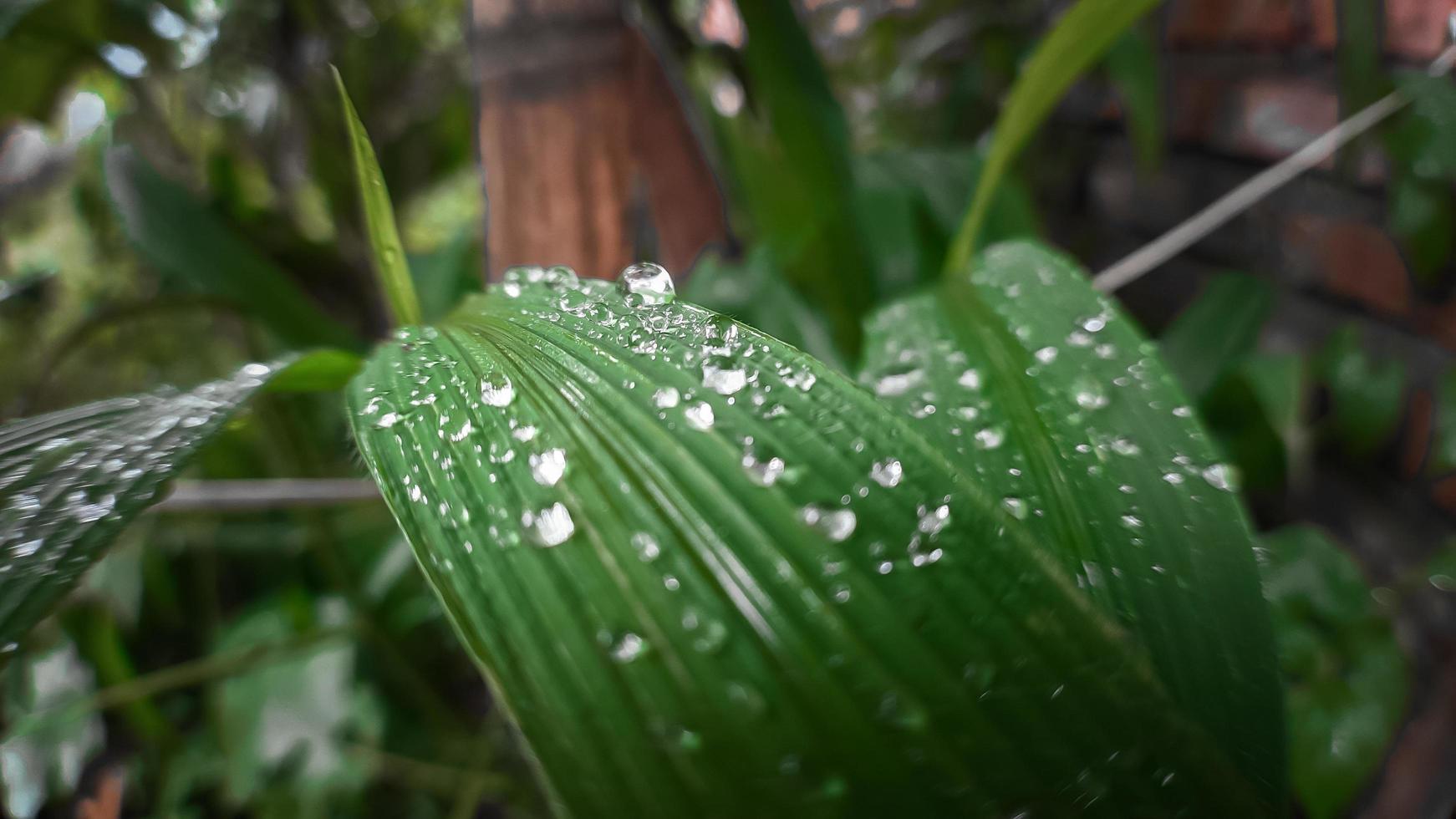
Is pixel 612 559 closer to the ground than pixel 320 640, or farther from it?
closer to the ground

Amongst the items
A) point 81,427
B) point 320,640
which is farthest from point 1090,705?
point 320,640

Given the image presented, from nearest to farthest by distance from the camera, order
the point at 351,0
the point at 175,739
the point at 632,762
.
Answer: the point at 632,762, the point at 175,739, the point at 351,0

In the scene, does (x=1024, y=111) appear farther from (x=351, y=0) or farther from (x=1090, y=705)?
(x=351, y=0)

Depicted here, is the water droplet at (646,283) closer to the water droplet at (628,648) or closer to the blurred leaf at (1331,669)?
the water droplet at (628,648)

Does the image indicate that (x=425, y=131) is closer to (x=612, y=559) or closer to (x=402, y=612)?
(x=402, y=612)

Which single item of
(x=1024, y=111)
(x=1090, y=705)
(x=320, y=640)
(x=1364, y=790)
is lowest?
(x=1364, y=790)

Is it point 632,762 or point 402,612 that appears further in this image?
point 402,612

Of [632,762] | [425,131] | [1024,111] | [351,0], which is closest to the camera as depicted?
[632,762]
